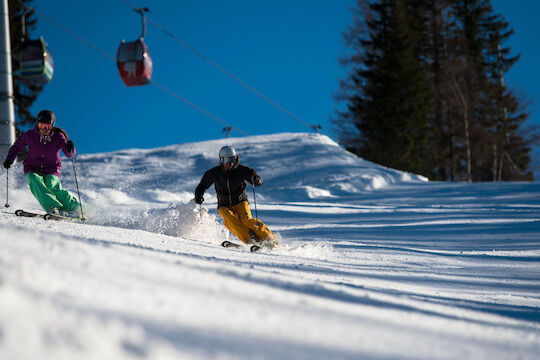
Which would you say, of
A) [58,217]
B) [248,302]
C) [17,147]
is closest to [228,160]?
[58,217]

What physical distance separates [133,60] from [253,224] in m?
8.37

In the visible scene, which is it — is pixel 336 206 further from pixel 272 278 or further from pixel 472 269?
pixel 272 278

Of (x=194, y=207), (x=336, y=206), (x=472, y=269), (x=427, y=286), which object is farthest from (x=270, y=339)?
(x=336, y=206)

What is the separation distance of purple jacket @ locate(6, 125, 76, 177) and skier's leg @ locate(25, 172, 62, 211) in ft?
0.48

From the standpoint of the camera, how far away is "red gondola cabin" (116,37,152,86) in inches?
472

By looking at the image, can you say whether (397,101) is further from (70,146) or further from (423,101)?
(70,146)

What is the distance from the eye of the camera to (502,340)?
6.24 feet

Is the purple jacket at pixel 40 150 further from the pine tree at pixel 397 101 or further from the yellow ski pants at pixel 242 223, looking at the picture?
the pine tree at pixel 397 101

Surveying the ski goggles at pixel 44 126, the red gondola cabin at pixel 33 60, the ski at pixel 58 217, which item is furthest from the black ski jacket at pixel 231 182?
the red gondola cabin at pixel 33 60

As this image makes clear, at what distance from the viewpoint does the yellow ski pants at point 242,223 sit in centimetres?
550

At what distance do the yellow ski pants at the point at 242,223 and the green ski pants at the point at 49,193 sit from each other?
2214 mm

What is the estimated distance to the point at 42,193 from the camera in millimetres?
5930

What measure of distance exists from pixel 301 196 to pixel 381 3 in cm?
1905

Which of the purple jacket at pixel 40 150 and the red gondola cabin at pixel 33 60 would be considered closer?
the purple jacket at pixel 40 150
